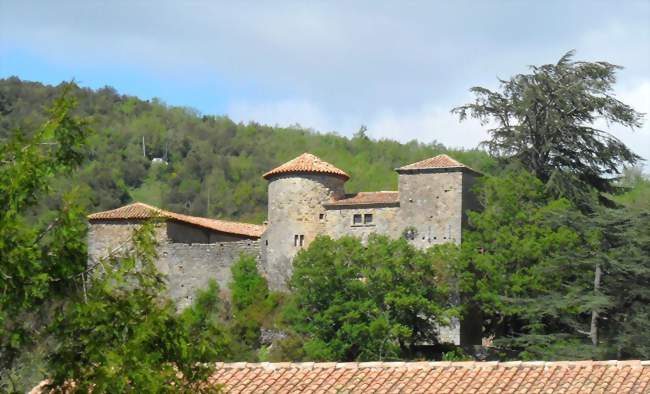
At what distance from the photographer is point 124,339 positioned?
50.6 ft

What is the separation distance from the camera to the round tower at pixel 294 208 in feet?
181

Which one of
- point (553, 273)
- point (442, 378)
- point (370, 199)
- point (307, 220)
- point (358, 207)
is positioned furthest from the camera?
point (307, 220)

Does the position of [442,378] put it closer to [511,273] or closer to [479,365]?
[479,365]

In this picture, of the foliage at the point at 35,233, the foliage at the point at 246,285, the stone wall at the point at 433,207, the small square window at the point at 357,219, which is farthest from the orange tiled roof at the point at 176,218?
the foliage at the point at 35,233

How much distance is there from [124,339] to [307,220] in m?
39.7

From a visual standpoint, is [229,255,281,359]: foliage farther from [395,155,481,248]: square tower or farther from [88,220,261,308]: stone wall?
[395,155,481,248]: square tower

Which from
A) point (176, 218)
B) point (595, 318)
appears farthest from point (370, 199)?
point (595, 318)

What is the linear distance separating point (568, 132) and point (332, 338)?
1219 cm

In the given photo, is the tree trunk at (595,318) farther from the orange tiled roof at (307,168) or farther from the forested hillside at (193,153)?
the forested hillside at (193,153)

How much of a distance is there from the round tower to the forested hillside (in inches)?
1490

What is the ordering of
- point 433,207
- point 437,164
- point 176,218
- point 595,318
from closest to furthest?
1. point 595,318
2. point 433,207
3. point 437,164
4. point 176,218

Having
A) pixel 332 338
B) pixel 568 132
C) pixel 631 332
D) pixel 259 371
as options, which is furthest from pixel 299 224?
pixel 259 371

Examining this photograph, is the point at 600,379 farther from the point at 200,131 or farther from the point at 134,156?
the point at 200,131

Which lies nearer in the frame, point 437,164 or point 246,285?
point 437,164
